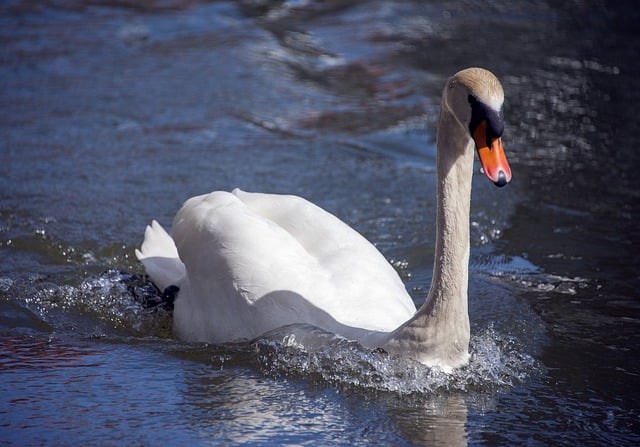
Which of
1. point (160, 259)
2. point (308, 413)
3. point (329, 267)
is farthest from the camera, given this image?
point (160, 259)

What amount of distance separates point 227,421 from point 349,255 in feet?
4.14

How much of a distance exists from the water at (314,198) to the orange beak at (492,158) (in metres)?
0.96

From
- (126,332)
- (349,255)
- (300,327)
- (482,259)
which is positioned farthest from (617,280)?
(126,332)

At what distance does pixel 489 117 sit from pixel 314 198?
12.4ft

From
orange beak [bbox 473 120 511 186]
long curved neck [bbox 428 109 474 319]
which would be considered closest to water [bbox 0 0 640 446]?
long curved neck [bbox 428 109 474 319]

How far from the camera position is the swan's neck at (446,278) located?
14.5 ft

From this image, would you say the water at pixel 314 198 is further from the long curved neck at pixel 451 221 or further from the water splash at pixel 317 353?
the long curved neck at pixel 451 221

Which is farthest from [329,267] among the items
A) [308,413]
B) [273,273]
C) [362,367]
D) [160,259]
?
[160,259]

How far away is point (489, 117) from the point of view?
4094 millimetres

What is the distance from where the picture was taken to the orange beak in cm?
406

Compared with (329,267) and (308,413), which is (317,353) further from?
(329,267)

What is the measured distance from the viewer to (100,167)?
8266 mm

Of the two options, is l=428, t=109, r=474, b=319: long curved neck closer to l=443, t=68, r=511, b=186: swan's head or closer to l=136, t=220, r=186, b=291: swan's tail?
l=443, t=68, r=511, b=186: swan's head

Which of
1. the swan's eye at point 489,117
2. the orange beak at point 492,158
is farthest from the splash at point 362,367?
the swan's eye at point 489,117
